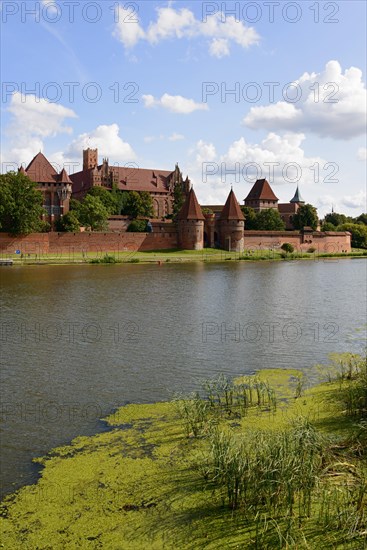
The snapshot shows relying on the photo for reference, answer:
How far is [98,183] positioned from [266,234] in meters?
32.8

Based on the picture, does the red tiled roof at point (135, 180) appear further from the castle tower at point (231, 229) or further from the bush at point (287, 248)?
the bush at point (287, 248)

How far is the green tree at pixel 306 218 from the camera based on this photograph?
84.6 metres

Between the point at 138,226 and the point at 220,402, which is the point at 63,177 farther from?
the point at 220,402

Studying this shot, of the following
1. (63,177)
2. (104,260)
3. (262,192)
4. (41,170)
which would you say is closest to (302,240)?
(262,192)

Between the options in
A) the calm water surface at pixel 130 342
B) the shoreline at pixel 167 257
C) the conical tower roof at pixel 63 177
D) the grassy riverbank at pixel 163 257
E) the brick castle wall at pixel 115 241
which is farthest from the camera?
the conical tower roof at pixel 63 177

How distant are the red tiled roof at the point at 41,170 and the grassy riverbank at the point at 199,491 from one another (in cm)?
6914

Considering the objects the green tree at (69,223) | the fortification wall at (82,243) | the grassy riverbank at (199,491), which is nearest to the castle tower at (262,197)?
the fortification wall at (82,243)

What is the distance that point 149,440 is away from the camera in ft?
27.4

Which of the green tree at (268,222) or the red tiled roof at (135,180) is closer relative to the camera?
the green tree at (268,222)

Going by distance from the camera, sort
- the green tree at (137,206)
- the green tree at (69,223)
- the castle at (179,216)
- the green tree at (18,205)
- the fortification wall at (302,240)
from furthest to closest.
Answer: the green tree at (137,206) → the fortification wall at (302,240) → the castle at (179,216) → the green tree at (69,223) → the green tree at (18,205)

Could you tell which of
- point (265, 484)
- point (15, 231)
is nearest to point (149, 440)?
point (265, 484)

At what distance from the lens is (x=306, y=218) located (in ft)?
278

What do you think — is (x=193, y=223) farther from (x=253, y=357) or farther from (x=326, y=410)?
(x=326, y=410)

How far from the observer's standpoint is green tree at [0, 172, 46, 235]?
181 ft
